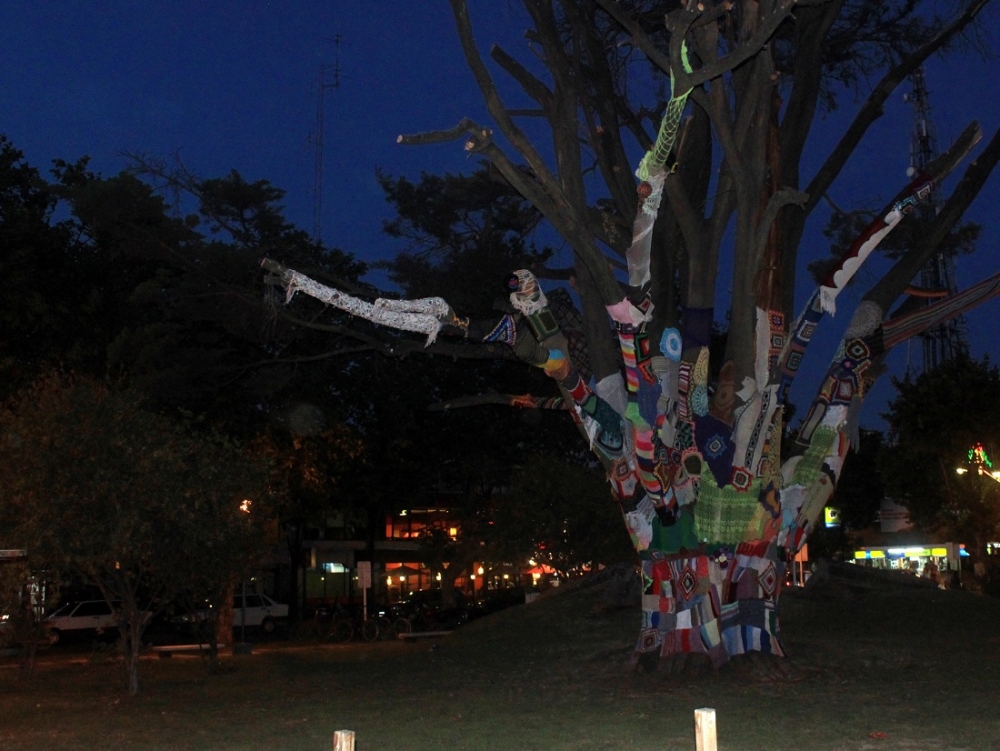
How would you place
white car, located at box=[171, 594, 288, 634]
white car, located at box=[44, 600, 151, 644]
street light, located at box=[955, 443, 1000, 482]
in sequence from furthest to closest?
white car, located at box=[171, 594, 288, 634] < white car, located at box=[44, 600, 151, 644] < street light, located at box=[955, 443, 1000, 482]

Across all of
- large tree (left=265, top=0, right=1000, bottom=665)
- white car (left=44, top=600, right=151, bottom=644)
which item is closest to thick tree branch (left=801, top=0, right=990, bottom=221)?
large tree (left=265, top=0, right=1000, bottom=665)

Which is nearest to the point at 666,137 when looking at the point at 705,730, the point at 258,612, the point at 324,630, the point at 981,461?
the point at 705,730

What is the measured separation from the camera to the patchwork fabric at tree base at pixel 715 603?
14.7 m

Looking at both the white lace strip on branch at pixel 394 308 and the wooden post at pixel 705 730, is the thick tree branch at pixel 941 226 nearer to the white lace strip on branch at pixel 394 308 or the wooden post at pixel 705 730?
the white lace strip on branch at pixel 394 308

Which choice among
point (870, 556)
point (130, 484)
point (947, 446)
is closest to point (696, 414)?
point (130, 484)

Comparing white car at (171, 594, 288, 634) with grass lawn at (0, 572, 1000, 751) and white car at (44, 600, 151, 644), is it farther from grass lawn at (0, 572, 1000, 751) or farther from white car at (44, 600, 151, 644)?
grass lawn at (0, 572, 1000, 751)

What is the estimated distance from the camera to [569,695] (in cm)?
1427

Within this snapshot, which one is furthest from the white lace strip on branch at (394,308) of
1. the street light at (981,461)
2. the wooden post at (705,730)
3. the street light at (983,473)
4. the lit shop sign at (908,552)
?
the lit shop sign at (908,552)

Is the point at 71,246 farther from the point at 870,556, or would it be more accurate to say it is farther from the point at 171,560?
the point at 870,556

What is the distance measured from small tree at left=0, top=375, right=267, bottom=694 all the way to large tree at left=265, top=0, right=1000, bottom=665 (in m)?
3.57

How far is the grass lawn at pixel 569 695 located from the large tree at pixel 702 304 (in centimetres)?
159

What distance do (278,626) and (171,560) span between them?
2719cm

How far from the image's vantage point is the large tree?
14078 millimetres

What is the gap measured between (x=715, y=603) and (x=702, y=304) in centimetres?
421
